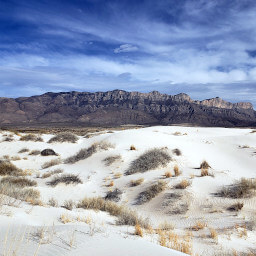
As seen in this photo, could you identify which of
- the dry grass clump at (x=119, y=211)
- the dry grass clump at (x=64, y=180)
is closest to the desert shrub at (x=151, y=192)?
the dry grass clump at (x=119, y=211)

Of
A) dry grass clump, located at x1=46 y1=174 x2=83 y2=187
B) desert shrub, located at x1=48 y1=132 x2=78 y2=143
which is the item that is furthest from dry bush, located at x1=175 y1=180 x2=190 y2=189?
desert shrub, located at x1=48 y1=132 x2=78 y2=143

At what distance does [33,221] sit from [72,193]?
5.98m

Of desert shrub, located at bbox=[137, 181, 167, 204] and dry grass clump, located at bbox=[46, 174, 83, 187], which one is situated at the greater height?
desert shrub, located at bbox=[137, 181, 167, 204]

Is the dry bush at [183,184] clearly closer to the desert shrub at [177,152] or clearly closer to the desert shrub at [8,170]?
the desert shrub at [177,152]

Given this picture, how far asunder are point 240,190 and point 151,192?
3291 millimetres

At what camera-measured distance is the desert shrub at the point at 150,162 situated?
12750 millimetres

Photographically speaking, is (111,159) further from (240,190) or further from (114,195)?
(240,190)

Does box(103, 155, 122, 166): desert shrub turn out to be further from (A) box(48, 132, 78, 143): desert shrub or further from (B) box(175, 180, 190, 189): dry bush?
(A) box(48, 132, 78, 143): desert shrub

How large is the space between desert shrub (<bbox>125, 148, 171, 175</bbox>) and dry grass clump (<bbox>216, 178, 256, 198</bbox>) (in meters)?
4.73

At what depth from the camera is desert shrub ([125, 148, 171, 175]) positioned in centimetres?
1275

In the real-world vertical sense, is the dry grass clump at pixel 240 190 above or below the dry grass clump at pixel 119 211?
above

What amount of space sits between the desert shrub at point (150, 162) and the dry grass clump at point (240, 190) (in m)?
4.73

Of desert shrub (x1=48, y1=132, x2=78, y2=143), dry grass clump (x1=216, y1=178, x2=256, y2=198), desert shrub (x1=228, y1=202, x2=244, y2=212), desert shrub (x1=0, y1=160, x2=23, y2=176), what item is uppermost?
dry grass clump (x1=216, y1=178, x2=256, y2=198)

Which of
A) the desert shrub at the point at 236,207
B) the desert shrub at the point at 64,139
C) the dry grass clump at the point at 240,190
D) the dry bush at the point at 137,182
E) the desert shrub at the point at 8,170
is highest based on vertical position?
the dry grass clump at the point at 240,190
